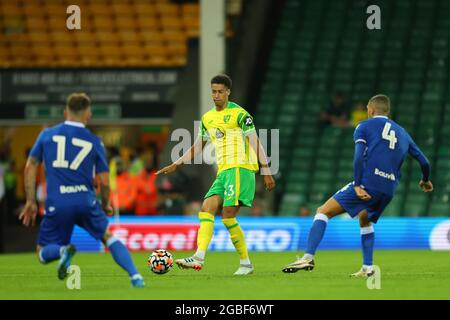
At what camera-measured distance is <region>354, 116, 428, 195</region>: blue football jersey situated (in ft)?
38.4

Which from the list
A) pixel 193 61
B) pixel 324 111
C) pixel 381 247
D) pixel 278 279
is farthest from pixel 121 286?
pixel 324 111

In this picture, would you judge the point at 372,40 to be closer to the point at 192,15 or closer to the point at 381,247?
the point at 192,15

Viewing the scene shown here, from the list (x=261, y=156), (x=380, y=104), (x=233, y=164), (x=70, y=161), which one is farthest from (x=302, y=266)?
(x=70, y=161)

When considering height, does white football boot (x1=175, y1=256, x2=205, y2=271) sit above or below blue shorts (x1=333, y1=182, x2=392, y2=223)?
below

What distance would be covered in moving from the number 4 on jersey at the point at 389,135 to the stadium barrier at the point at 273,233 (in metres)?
7.45

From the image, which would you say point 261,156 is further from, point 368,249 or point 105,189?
point 105,189

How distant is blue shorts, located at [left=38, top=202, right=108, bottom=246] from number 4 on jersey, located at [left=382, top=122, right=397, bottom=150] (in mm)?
3246

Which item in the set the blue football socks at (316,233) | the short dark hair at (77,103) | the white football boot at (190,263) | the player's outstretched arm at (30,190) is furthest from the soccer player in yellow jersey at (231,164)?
the player's outstretched arm at (30,190)

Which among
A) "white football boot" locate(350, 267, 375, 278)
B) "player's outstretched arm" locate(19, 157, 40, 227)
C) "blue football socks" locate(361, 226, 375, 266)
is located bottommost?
"white football boot" locate(350, 267, 375, 278)

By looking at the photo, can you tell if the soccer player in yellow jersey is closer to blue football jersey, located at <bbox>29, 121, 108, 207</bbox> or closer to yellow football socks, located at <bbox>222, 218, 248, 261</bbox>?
yellow football socks, located at <bbox>222, 218, 248, 261</bbox>

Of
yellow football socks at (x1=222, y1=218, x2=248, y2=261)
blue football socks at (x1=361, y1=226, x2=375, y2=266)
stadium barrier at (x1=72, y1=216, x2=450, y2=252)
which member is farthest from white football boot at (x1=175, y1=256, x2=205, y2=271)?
stadium barrier at (x1=72, y1=216, x2=450, y2=252)

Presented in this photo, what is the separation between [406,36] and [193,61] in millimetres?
7060

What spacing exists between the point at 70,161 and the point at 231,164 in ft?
9.35

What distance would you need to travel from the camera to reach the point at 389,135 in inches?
463
